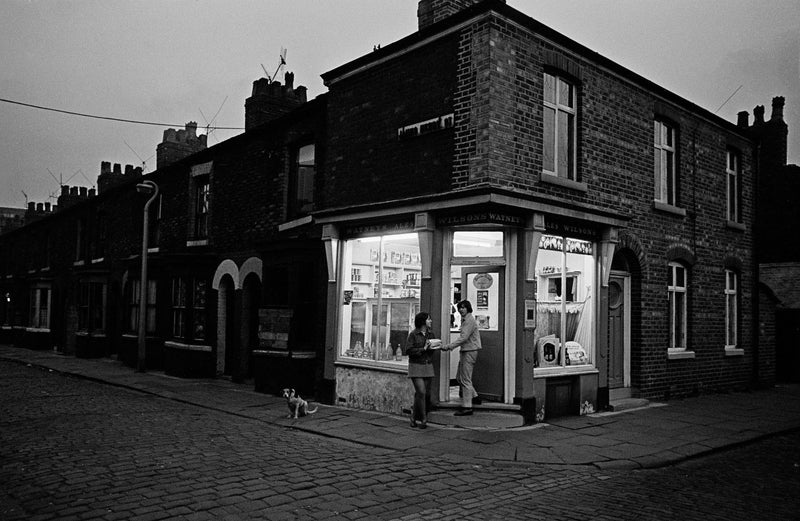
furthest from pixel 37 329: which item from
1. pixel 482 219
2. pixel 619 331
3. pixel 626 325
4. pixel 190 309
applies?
pixel 626 325

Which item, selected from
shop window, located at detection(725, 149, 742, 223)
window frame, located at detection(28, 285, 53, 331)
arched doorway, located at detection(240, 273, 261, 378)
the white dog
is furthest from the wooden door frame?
window frame, located at detection(28, 285, 53, 331)

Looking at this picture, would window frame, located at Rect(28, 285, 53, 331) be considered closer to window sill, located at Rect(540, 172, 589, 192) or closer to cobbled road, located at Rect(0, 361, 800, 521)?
cobbled road, located at Rect(0, 361, 800, 521)

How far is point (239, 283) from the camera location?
1720 centimetres

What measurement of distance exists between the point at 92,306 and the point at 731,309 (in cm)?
2239

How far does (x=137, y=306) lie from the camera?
71.1 feet

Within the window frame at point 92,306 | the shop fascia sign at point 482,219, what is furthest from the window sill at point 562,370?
the window frame at point 92,306

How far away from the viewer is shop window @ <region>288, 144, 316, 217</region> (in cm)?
1573

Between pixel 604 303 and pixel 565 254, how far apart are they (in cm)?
145

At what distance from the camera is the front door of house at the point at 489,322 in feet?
36.2

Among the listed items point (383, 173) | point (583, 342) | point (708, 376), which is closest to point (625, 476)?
point (583, 342)

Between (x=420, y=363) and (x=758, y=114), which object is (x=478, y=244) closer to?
(x=420, y=363)

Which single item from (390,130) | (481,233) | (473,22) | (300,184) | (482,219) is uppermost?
(473,22)

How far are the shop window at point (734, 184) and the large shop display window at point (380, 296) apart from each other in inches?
402

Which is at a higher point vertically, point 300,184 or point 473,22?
point 473,22
